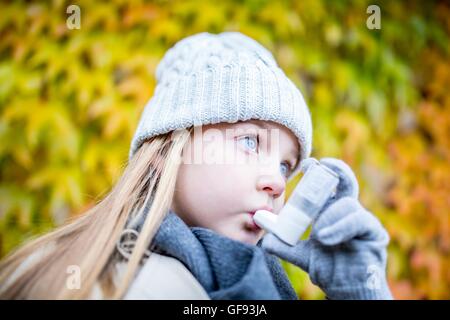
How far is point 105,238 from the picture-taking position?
2.72ft

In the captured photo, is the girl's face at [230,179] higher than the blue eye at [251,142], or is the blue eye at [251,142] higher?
the blue eye at [251,142]

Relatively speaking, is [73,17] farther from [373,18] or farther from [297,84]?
[373,18]

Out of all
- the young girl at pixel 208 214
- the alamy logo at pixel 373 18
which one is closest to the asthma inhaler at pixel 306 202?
the young girl at pixel 208 214

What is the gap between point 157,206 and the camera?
2.87 feet

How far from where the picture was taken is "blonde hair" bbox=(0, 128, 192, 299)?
2.58 feet

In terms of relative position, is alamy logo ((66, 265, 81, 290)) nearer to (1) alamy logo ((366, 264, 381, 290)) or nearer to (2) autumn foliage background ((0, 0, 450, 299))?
(1) alamy logo ((366, 264, 381, 290))

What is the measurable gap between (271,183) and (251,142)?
3.5 inches

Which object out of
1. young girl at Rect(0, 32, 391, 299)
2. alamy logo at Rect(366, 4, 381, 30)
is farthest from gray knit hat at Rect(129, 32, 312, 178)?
alamy logo at Rect(366, 4, 381, 30)

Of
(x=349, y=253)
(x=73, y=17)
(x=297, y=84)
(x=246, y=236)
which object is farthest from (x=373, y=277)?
(x=73, y=17)

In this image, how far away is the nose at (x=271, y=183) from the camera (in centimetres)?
88

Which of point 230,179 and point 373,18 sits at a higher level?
point 373,18

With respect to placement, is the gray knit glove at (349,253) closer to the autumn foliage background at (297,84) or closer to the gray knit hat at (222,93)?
the gray knit hat at (222,93)

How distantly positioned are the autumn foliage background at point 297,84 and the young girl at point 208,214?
71 centimetres
